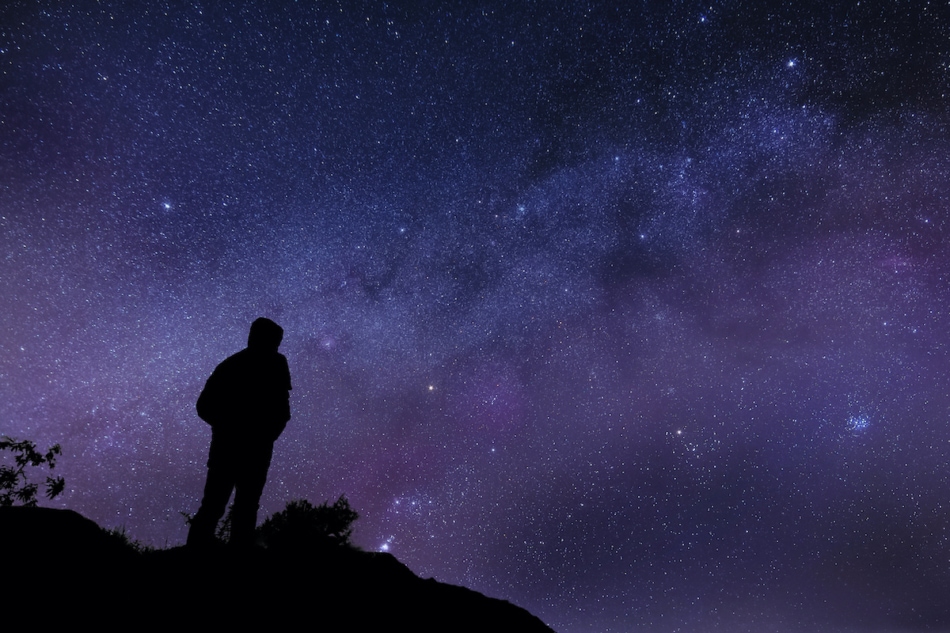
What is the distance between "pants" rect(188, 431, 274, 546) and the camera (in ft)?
18.3

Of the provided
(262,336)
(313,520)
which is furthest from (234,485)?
(313,520)

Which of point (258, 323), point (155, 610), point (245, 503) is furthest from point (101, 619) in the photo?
point (258, 323)

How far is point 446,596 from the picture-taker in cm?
582

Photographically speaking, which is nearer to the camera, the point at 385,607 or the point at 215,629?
the point at 215,629

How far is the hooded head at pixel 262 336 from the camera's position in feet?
19.7

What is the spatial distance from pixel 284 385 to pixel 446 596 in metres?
3.20

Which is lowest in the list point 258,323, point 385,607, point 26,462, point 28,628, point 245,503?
point 28,628

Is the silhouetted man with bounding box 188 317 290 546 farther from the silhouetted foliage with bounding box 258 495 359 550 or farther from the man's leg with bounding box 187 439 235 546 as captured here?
the silhouetted foliage with bounding box 258 495 359 550

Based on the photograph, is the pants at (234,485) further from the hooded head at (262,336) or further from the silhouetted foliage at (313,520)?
the silhouetted foliage at (313,520)

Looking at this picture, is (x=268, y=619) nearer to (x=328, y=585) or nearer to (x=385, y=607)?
(x=328, y=585)

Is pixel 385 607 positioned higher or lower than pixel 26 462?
lower

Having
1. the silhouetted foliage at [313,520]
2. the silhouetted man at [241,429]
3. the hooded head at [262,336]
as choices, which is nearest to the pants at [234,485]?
the silhouetted man at [241,429]

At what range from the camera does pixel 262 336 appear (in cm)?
601

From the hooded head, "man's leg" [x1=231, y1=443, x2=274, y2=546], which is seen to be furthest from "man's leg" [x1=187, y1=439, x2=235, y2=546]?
the hooded head
